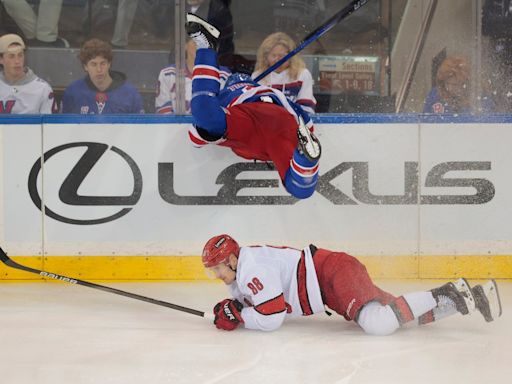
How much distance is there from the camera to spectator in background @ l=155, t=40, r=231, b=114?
5230mm

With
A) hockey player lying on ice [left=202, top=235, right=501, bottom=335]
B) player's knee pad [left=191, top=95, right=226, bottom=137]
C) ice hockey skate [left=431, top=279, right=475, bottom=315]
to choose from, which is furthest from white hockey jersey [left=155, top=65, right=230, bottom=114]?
ice hockey skate [left=431, top=279, right=475, bottom=315]

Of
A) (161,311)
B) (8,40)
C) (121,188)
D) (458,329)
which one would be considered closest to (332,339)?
(458,329)

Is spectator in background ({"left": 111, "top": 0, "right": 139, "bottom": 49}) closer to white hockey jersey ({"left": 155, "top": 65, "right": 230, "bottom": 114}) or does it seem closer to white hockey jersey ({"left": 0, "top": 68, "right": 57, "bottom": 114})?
white hockey jersey ({"left": 155, "top": 65, "right": 230, "bottom": 114})

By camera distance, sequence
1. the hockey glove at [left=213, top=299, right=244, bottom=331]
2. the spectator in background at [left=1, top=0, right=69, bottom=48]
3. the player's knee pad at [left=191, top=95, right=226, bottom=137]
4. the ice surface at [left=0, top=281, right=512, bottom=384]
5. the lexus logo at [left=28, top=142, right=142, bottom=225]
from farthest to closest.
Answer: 1. the spectator in background at [left=1, top=0, right=69, bottom=48]
2. the lexus logo at [left=28, top=142, right=142, bottom=225]
3. the player's knee pad at [left=191, top=95, right=226, bottom=137]
4. the hockey glove at [left=213, top=299, right=244, bottom=331]
5. the ice surface at [left=0, top=281, right=512, bottom=384]

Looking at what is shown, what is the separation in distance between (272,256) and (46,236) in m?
1.80

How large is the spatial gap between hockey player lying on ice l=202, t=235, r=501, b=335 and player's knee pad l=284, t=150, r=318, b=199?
667mm

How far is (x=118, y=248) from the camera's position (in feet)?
16.8

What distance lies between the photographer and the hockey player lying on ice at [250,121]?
4.37 metres

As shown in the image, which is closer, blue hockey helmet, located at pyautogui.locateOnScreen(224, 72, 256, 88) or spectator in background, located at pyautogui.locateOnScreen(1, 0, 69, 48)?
blue hockey helmet, located at pyautogui.locateOnScreen(224, 72, 256, 88)

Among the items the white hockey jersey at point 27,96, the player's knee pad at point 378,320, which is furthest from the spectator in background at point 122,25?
the player's knee pad at point 378,320

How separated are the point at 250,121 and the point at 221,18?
2.90 ft

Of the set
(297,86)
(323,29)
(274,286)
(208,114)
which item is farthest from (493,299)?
(297,86)

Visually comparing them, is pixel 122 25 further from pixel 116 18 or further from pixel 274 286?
pixel 274 286

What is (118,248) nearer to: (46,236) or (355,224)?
(46,236)
